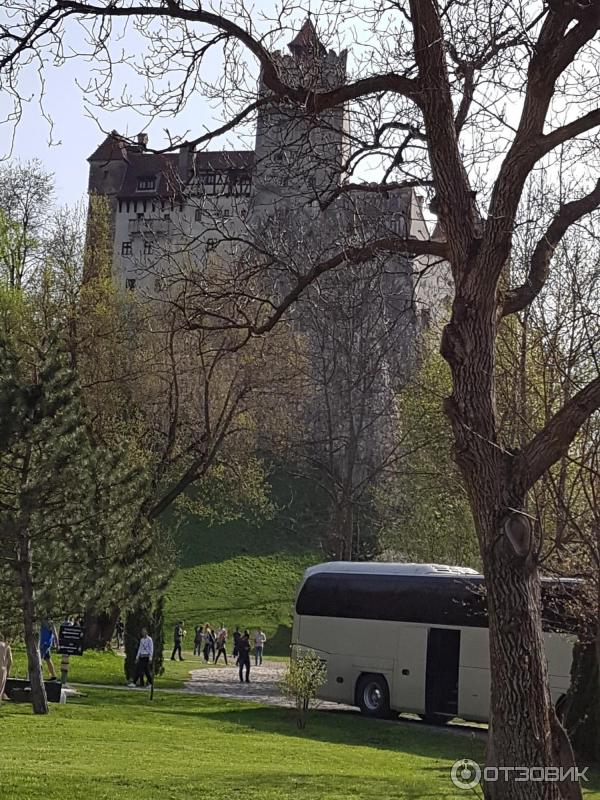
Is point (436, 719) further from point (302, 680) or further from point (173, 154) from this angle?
point (173, 154)

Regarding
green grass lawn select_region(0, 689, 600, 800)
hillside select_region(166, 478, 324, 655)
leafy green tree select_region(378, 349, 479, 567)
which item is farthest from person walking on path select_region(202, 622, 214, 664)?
green grass lawn select_region(0, 689, 600, 800)

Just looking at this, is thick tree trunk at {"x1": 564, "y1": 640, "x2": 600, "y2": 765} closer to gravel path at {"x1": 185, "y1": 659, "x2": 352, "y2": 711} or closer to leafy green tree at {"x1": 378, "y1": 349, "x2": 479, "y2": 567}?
gravel path at {"x1": 185, "y1": 659, "x2": 352, "y2": 711}

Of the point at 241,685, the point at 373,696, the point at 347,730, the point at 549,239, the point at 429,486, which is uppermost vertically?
the point at 429,486

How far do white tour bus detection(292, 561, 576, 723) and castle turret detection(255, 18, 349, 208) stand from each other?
1680 cm

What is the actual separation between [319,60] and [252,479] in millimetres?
32000

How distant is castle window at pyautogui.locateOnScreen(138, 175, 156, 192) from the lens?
106 metres

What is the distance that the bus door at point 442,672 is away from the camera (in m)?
26.3

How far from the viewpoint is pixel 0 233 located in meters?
51.7

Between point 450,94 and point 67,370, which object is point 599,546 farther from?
point 67,370

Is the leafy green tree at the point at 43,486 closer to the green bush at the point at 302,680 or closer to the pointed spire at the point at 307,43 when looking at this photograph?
the green bush at the point at 302,680

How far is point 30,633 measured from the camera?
20.0 metres

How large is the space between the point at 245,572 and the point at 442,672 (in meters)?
36.7

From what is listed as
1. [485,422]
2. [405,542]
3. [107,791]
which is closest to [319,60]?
[485,422]

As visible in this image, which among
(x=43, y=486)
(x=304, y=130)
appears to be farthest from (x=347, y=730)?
(x=304, y=130)
